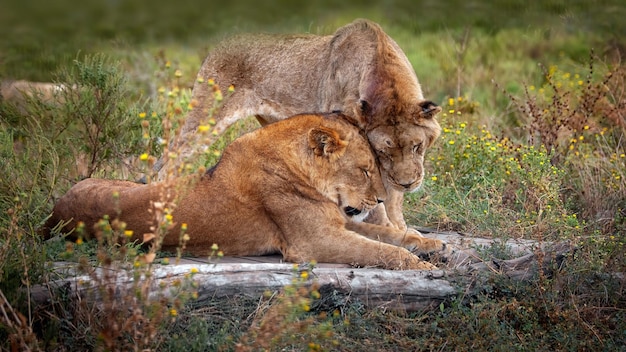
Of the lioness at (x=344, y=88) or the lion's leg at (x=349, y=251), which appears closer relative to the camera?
the lion's leg at (x=349, y=251)

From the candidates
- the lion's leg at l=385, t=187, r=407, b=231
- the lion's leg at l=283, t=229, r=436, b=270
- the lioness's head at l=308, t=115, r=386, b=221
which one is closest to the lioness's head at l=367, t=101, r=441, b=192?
the lioness's head at l=308, t=115, r=386, b=221

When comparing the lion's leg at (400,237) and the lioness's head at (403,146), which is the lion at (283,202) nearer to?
the lion's leg at (400,237)

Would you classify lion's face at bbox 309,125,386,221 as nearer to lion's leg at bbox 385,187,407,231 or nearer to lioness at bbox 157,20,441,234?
lioness at bbox 157,20,441,234

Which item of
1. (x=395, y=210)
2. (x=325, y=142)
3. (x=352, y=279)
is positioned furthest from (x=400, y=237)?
(x=352, y=279)

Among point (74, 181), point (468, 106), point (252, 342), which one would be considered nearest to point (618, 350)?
point (252, 342)

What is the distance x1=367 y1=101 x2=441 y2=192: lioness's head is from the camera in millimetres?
5578

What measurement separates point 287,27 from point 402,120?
2874 mm

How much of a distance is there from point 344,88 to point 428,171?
1.72 metres

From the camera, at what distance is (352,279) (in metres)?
4.62

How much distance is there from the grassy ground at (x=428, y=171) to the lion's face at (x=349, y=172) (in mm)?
832

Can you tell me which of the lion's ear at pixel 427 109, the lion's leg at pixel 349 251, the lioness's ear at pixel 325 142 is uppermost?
the lion's ear at pixel 427 109

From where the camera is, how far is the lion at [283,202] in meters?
5.15

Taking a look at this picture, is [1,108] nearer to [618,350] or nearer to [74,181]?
[74,181]

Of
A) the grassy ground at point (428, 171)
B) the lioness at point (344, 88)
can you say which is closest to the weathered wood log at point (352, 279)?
the grassy ground at point (428, 171)
